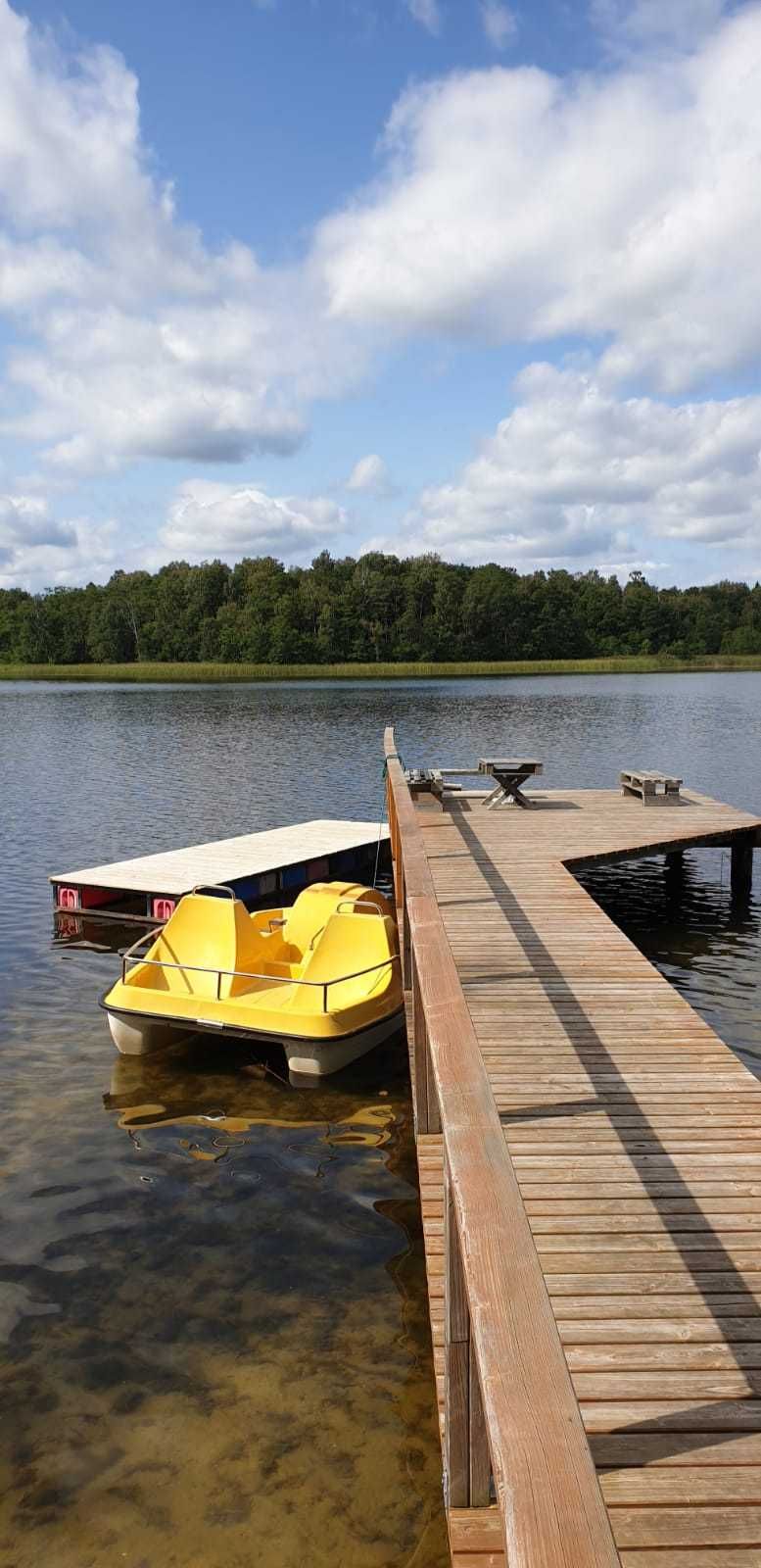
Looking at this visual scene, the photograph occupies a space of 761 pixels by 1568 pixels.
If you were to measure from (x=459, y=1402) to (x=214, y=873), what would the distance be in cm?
1083

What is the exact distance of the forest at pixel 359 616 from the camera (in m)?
108

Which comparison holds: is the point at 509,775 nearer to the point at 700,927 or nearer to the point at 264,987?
the point at 700,927

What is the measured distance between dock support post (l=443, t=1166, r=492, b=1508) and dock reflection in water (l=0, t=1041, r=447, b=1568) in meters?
0.53

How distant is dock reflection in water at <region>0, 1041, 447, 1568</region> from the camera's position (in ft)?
13.4

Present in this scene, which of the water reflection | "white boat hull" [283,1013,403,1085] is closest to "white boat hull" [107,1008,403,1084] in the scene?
"white boat hull" [283,1013,403,1085]

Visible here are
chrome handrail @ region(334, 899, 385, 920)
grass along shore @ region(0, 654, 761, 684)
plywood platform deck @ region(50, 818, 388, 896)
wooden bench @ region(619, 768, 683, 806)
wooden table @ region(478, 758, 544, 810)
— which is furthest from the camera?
grass along shore @ region(0, 654, 761, 684)

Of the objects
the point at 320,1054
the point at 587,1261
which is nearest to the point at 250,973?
the point at 320,1054

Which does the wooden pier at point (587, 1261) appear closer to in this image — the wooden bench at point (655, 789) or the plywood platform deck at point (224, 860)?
the plywood platform deck at point (224, 860)

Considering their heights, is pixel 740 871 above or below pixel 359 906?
below

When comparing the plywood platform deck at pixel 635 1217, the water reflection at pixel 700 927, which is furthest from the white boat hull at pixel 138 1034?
the water reflection at pixel 700 927

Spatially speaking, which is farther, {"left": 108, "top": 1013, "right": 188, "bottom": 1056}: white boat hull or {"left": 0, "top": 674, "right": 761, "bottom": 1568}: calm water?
{"left": 108, "top": 1013, "right": 188, "bottom": 1056}: white boat hull

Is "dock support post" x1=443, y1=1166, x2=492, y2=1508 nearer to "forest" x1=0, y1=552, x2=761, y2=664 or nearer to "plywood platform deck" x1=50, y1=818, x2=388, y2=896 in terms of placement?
"plywood platform deck" x1=50, y1=818, x2=388, y2=896

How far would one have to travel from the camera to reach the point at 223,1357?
5.05 metres

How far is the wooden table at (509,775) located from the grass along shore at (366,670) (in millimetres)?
62364
